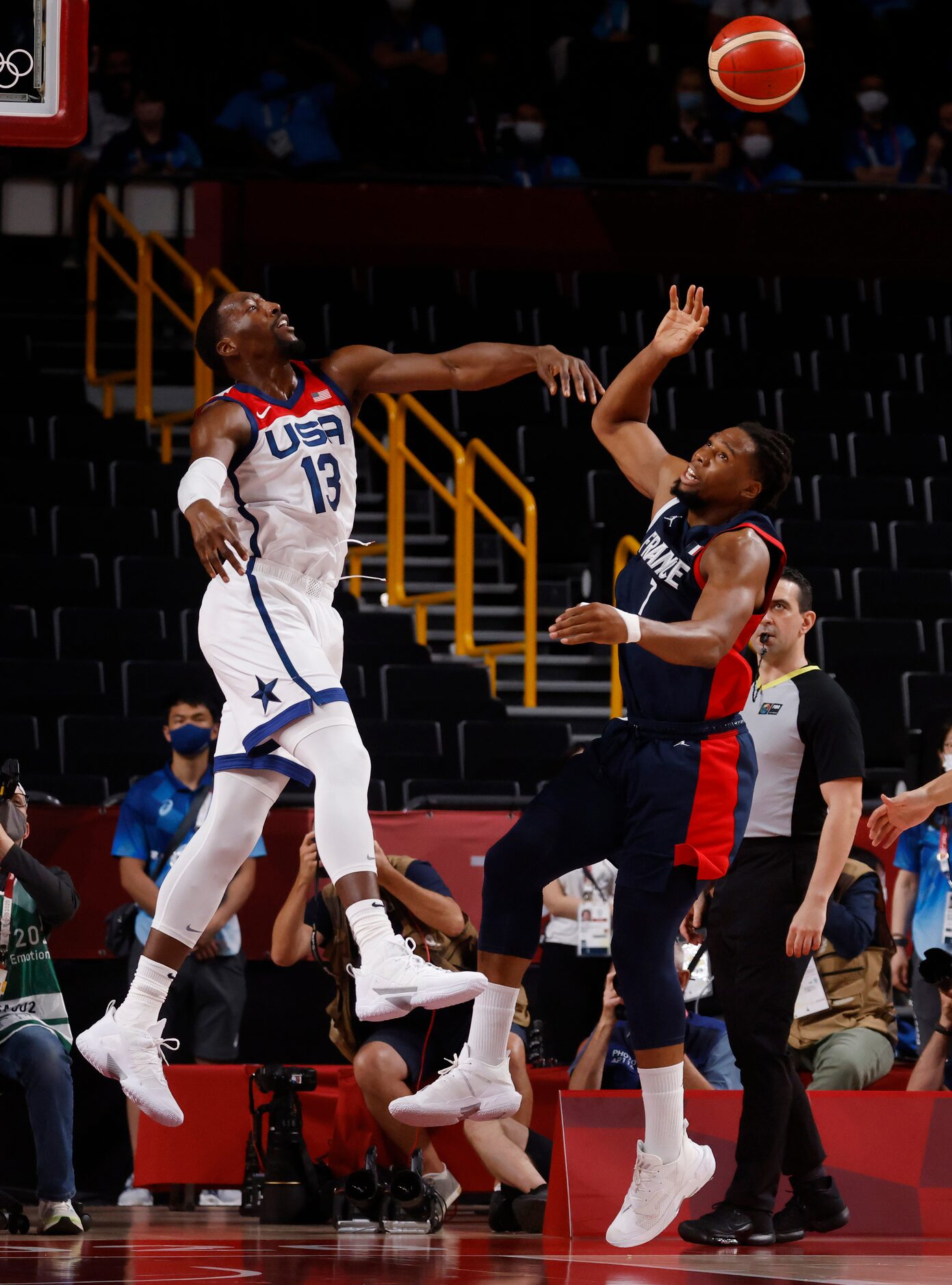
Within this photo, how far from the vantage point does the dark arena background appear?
640 centimetres

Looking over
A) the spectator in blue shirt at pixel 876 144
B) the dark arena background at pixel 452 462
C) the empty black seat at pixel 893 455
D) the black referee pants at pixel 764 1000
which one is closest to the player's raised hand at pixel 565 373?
the dark arena background at pixel 452 462

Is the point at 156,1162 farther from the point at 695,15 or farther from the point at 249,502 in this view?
the point at 695,15

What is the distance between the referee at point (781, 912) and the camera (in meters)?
5.95

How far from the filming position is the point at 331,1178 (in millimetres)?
7320

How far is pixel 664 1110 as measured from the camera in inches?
209

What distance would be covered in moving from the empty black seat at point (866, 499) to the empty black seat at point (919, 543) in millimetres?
478

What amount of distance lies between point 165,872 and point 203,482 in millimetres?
3502

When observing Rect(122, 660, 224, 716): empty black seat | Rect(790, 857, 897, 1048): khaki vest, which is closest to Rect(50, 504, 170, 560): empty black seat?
Rect(122, 660, 224, 716): empty black seat

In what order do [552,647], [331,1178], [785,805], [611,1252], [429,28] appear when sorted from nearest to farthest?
[611,1252] < [785,805] < [331,1178] < [552,647] < [429,28]

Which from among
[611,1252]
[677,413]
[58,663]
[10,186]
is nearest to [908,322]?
[677,413]

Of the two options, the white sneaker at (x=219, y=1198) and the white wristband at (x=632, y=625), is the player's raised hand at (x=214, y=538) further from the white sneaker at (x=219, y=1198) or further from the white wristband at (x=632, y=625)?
the white sneaker at (x=219, y=1198)

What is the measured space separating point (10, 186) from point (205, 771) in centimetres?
782

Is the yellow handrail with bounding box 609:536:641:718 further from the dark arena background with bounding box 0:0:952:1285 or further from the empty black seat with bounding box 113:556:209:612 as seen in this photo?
the empty black seat with bounding box 113:556:209:612

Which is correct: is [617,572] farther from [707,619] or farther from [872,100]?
[872,100]
